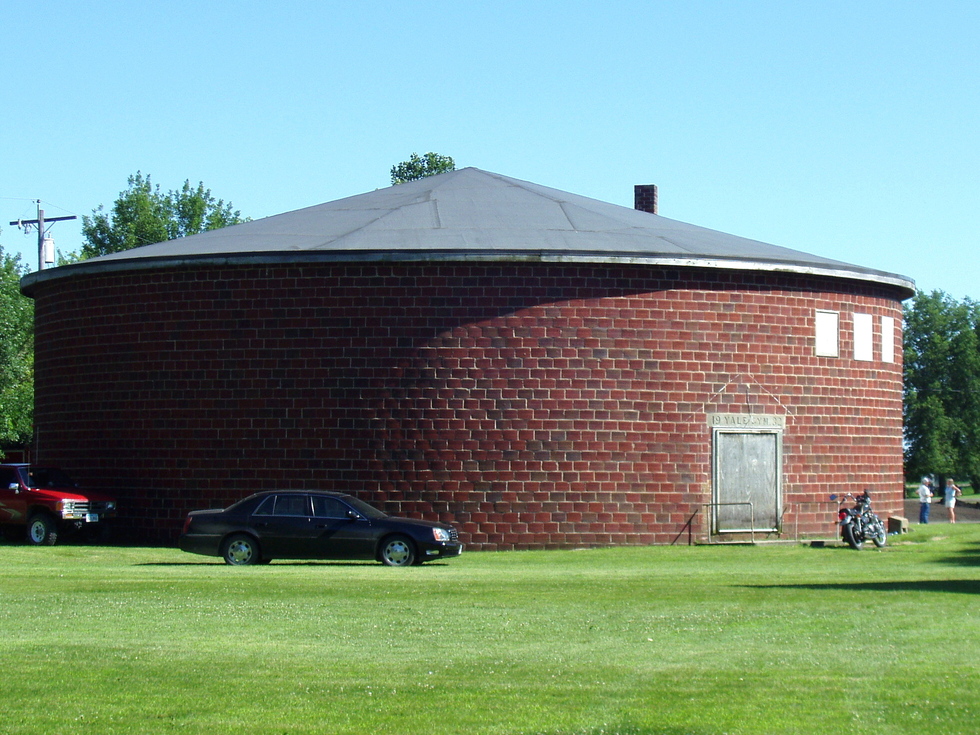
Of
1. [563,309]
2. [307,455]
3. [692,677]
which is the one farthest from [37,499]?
[692,677]

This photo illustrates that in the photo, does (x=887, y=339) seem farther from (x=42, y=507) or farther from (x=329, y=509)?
(x=42, y=507)

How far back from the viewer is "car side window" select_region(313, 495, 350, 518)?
23625 mm

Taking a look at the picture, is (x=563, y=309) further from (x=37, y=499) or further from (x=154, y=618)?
(x=154, y=618)

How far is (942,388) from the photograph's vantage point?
89.2m

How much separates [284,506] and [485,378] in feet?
18.0

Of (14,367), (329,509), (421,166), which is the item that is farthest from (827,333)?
(421,166)

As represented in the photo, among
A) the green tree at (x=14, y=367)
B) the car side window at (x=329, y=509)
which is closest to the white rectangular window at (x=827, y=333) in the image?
the car side window at (x=329, y=509)

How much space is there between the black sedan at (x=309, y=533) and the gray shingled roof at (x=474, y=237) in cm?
607

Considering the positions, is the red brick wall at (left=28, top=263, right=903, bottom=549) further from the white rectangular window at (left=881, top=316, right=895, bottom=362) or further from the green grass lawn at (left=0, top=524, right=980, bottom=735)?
the green grass lawn at (left=0, top=524, right=980, bottom=735)

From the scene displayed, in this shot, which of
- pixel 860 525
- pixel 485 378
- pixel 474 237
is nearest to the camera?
pixel 485 378

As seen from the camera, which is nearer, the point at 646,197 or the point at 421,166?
the point at 646,197

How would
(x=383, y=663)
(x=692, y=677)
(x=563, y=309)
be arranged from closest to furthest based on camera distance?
1. (x=692, y=677)
2. (x=383, y=663)
3. (x=563, y=309)

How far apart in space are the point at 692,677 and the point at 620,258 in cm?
1740

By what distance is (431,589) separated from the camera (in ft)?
61.2
